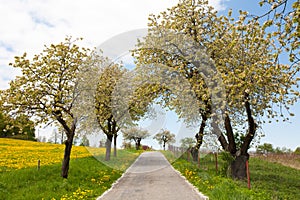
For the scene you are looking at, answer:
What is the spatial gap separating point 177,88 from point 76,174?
8.55 meters

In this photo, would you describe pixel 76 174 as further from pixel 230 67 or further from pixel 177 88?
pixel 230 67

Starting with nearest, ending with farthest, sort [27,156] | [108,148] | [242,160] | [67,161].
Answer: [67,161]
[242,160]
[108,148]
[27,156]

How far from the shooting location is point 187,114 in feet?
67.3

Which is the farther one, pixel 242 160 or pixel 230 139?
pixel 230 139

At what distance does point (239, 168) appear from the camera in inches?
675

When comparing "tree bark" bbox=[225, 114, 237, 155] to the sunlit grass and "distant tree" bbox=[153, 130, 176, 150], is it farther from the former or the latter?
"distant tree" bbox=[153, 130, 176, 150]

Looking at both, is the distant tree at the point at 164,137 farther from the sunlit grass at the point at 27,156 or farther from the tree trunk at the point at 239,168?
the tree trunk at the point at 239,168

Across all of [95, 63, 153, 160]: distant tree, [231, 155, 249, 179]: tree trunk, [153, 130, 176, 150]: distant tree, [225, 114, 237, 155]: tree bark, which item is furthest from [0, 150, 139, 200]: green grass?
[153, 130, 176, 150]: distant tree

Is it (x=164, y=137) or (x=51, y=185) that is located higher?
(x=164, y=137)

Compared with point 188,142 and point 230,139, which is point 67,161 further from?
point 188,142

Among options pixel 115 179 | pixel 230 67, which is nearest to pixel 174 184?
pixel 115 179

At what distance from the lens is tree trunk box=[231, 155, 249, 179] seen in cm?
1705

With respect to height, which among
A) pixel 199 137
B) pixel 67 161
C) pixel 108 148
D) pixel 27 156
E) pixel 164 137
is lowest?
pixel 27 156

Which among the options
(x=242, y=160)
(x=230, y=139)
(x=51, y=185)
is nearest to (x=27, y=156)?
(x=51, y=185)
